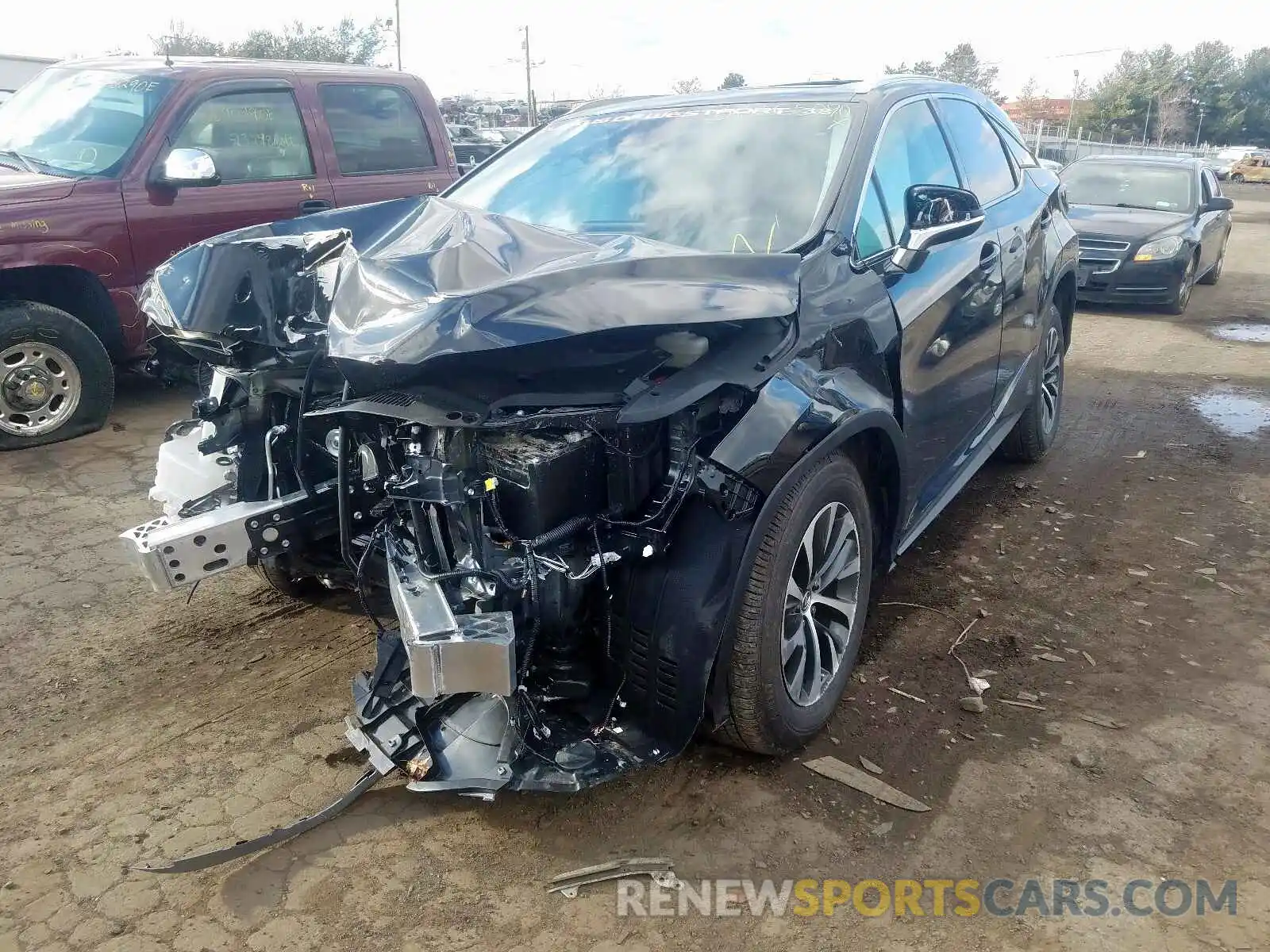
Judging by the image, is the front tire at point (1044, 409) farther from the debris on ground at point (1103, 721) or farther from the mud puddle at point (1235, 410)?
the debris on ground at point (1103, 721)

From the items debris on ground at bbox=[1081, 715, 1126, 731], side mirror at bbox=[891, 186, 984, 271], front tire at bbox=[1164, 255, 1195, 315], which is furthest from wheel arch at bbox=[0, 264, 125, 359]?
front tire at bbox=[1164, 255, 1195, 315]

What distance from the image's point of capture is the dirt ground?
2373mm

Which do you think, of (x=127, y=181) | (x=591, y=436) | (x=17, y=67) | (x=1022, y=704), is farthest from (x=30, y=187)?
(x=17, y=67)

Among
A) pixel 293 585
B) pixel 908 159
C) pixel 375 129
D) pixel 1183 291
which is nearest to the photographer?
pixel 908 159

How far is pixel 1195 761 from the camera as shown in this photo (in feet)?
9.79

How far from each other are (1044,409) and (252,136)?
5250mm

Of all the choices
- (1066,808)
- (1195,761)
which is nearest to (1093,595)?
(1195,761)

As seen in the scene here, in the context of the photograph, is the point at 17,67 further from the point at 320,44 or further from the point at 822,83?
the point at 320,44

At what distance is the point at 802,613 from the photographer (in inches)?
115

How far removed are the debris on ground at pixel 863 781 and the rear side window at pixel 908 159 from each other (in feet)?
6.02

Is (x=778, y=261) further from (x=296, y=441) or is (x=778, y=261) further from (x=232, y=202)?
(x=232, y=202)

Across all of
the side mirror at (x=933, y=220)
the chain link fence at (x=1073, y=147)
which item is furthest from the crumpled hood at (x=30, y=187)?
the chain link fence at (x=1073, y=147)

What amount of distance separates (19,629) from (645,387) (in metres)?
2.82

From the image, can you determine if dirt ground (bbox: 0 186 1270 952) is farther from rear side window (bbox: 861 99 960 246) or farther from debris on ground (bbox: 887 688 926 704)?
rear side window (bbox: 861 99 960 246)
